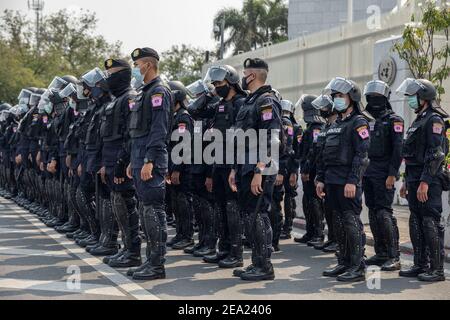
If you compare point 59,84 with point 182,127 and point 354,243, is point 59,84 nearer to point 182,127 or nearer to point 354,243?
point 182,127

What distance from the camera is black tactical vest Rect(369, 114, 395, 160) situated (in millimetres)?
8367

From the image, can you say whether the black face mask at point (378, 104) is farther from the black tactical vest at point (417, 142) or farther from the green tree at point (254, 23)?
the green tree at point (254, 23)

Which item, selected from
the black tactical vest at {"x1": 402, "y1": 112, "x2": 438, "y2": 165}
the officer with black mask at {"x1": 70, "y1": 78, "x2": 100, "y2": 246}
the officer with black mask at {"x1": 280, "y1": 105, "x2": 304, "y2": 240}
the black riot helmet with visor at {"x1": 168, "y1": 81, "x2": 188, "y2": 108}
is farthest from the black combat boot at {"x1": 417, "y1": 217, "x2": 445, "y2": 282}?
→ the officer with black mask at {"x1": 70, "y1": 78, "x2": 100, "y2": 246}

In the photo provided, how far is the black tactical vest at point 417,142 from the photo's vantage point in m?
7.66

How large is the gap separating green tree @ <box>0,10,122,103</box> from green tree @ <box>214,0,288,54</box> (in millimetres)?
9191

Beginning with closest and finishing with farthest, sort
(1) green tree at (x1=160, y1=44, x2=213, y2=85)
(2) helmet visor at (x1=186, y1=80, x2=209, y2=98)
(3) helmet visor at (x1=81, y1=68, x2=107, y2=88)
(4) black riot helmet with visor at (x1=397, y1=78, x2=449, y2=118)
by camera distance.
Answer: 1. (4) black riot helmet with visor at (x1=397, y1=78, x2=449, y2=118)
2. (3) helmet visor at (x1=81, y1=68, x2=107, y2=88)
3. (2) helmet visor at (x1=186, y1=80, x2=209, y2=98)
4. (1) green tree at (x1=160, y1=44, x2=213, y2=85)

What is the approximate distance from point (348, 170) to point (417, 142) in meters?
0.85

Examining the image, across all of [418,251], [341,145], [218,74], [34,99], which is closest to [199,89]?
[218,74]

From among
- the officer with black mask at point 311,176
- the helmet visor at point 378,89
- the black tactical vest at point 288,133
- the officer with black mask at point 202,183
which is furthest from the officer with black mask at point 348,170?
the officer with black mask at point 311,176

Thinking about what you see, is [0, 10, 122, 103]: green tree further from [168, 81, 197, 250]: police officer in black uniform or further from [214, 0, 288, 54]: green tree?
[168, 81, 197, 250]: police officer in black uniform

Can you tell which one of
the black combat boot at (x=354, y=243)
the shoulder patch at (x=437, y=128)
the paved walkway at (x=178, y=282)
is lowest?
the paved walkway at (x=178, y=282)

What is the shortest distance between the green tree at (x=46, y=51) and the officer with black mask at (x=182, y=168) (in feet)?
107

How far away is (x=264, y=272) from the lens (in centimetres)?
734
